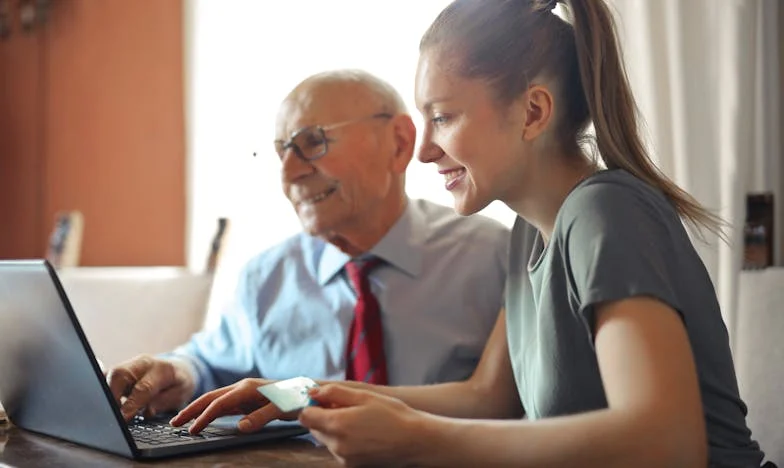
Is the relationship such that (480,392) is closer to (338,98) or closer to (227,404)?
(227,404)

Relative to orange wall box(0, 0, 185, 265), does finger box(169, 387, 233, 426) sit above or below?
below

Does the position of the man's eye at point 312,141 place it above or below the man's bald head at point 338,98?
below

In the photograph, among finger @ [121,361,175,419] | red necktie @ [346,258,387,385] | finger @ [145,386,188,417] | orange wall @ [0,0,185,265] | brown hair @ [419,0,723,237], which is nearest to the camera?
brown hair @ [419,0,723,237]

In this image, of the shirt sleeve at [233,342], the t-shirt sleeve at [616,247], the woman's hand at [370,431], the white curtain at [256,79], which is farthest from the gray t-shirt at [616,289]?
the white curtain at [256,79]

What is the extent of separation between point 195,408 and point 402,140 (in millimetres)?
852

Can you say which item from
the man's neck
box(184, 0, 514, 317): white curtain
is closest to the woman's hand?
the man's neck

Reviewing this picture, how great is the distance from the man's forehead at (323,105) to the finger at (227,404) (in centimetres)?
76

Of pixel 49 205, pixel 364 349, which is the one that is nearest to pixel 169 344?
pixel 364 349

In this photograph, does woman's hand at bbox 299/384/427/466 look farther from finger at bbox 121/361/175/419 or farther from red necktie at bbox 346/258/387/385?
red necktie at bbox 346/258/387/385

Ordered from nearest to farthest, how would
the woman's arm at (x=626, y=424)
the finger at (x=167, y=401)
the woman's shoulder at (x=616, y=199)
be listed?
the woman's arm at (x=626, y=424)
the woman's shoulder at (x=616, y=199)
the finger at (x=167, y=401)

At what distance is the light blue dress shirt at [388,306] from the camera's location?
5.56ft

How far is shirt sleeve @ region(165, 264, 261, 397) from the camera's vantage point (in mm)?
1847

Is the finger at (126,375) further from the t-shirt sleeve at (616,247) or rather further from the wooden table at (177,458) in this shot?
the t-shirt sleeve at (616,247)

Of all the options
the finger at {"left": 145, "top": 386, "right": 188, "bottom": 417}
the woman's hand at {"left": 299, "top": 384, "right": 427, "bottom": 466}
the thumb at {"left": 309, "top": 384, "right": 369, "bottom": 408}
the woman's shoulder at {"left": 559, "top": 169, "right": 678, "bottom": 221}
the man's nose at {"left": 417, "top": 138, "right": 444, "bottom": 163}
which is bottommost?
the finger at {"left": 145, "top": 386, "right": 188, "bottom": 417}
